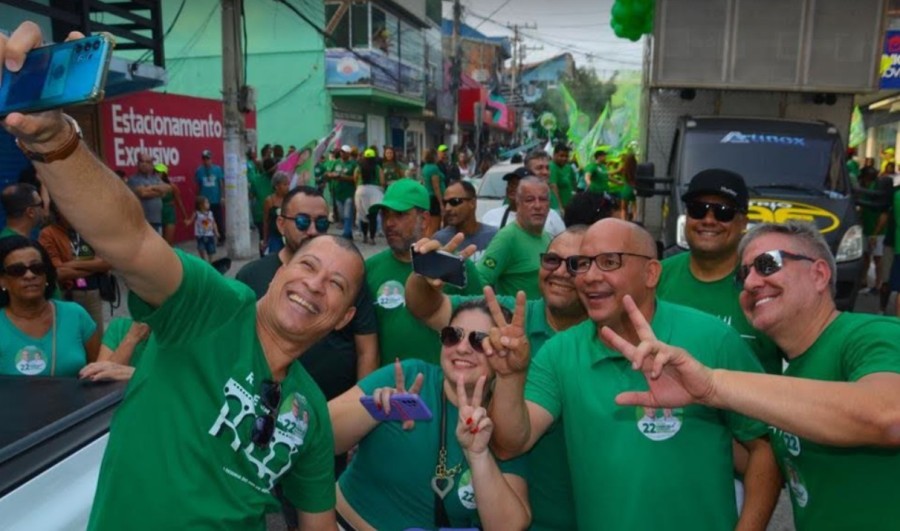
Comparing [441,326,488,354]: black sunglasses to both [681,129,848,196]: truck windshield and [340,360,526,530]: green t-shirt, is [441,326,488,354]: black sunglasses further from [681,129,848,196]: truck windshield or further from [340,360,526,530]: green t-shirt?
[681,129,848,196]: truck windshield

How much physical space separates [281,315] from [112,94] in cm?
1104

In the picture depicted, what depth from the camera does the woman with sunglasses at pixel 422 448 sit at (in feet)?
8.41

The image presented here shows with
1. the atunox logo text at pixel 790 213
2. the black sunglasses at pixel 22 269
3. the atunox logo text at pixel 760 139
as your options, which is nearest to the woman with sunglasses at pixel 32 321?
the black sunglasses at pixel 22 269

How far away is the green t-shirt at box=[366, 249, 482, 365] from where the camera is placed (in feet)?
12.7

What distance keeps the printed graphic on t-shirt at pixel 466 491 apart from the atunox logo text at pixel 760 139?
6883 mm

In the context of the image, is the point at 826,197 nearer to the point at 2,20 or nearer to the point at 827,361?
the point at 827,361

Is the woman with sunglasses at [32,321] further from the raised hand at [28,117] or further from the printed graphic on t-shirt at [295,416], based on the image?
the raised hand at [28,117]

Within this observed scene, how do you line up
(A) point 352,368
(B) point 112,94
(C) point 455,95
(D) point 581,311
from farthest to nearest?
(C) point 455,95 → (B) point 112,94 → (A) point 352,368 → (D) point 581,311

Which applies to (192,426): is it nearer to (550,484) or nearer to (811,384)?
(550,484)

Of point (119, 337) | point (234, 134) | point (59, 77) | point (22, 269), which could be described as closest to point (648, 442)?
point (59, 77)

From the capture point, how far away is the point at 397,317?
395cm

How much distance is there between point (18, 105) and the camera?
4.30 feet

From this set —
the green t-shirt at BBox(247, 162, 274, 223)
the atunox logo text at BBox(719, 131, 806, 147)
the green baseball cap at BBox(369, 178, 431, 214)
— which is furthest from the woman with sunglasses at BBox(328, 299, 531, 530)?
the green t-shirt at BBox(247, 162, 274, 223)

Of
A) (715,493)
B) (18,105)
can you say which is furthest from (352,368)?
(18,105)
